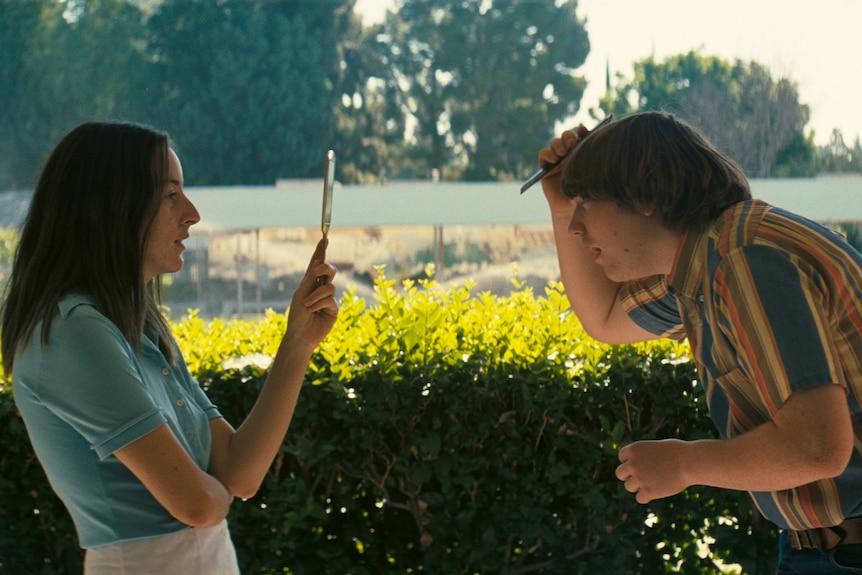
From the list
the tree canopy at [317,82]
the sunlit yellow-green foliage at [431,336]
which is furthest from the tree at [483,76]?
the sunlit yellow-green foliage at [431,336]

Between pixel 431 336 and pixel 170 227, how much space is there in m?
1.33

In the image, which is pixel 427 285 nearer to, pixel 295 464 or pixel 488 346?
pixel 488 346

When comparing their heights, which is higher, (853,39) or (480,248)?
(853,39)

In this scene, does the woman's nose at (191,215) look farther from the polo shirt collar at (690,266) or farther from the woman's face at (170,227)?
the polo shirt collar at (690,266)

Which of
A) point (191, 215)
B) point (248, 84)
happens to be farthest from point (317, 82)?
point (191, 215)

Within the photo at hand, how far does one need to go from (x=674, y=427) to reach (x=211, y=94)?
56.1 ft

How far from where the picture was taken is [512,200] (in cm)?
1221

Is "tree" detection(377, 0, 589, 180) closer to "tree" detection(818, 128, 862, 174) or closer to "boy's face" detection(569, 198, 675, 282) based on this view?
"tree" detection(818, 128, 862, 174)

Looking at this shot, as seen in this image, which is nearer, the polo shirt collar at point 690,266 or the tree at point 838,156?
the polo shirt collar at point 690,266

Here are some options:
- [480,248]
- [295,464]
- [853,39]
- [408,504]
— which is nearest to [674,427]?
[408,504]

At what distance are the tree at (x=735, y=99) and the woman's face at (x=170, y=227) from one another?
1238 centimetres

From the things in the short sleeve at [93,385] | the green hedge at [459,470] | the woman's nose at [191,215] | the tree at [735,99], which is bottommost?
the green hedge at [459,470]

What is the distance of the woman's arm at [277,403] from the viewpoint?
160 cm

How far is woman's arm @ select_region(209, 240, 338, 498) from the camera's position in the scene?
62.9 inches
